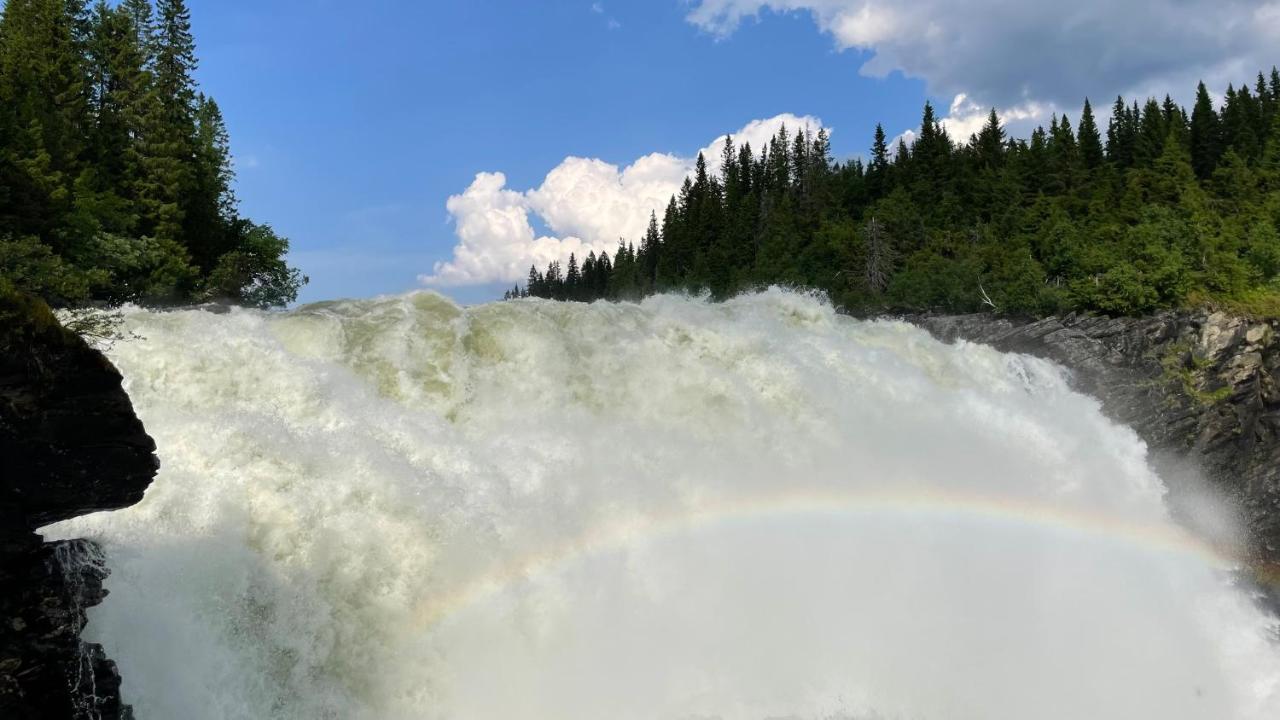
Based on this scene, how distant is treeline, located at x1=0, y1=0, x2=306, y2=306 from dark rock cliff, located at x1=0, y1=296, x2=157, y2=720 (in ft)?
59.9

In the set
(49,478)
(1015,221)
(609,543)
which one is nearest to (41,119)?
(609,543)

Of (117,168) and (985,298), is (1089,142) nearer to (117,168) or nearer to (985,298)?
(985,298)

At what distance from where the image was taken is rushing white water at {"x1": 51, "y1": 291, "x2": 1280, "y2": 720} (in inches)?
381

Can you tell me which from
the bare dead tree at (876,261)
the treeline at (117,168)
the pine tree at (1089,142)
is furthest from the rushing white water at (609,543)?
the pine tree at (1089,142)

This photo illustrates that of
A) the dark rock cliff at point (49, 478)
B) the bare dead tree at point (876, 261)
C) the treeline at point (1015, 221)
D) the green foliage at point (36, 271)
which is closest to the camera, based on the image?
the dark rock cliff at point (49, 478)

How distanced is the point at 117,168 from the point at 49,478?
128ft

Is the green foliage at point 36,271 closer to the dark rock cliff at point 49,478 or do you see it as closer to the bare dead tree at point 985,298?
the dark rock cliff at point 49,478

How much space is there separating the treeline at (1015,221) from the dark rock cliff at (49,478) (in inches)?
1273

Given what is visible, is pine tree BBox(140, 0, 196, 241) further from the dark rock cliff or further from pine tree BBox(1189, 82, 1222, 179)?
pine tree BBox(1189, 82, 1222, 179)

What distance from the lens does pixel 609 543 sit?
12.2 m

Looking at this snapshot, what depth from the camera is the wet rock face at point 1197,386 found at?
73.0 feet

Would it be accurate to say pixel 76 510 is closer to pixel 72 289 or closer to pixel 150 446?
pixel 150 446

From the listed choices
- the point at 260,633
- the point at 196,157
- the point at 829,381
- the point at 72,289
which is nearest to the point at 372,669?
the point at 260,633

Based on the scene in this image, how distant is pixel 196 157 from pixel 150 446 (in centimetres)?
4292
